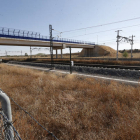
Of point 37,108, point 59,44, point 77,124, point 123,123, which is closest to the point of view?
point 123,123

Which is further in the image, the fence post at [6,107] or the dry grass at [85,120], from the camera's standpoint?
the dry grass at [85,120]

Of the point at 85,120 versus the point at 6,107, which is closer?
the point at 6,107

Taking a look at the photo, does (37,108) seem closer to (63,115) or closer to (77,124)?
(63,115)

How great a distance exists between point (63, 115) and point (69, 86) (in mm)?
3279

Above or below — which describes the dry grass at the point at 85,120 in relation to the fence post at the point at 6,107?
below

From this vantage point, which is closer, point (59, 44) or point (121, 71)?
point (121, 71)

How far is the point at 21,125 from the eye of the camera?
3469 mm

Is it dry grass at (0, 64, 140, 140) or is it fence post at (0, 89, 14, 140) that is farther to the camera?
dry grass at (0, 64, 140, 140)

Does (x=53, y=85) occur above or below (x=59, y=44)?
below

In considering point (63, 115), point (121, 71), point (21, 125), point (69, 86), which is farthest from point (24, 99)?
point (121, 71)

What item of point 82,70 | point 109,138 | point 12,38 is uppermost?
point 12,38

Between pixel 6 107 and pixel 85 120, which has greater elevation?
pixel 6 107

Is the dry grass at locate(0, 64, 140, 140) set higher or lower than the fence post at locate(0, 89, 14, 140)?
lower

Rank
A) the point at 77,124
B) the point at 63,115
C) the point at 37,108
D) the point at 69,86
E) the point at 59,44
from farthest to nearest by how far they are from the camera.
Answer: the point at 59,44, the point at 69,86, the point at 37,108, the point at 63,115, the point at 77,124
